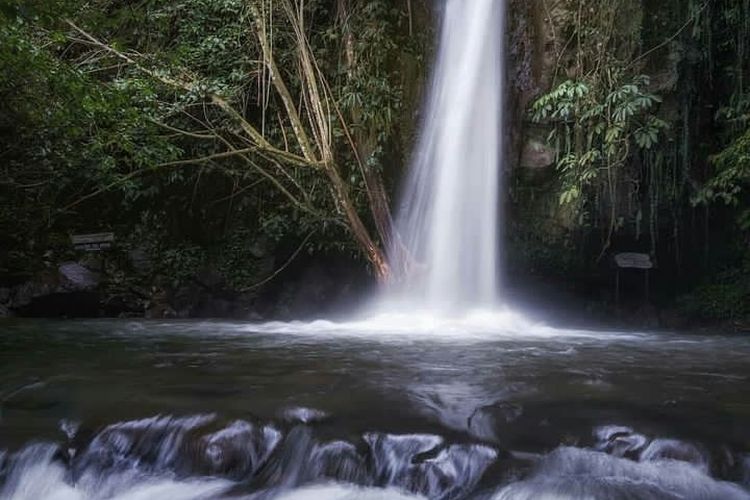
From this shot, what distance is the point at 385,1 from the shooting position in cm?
1034

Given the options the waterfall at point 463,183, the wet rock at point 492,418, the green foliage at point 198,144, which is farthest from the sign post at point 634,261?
the wet rock at point 492,418

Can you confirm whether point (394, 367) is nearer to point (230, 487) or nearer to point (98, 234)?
point (230, 487)

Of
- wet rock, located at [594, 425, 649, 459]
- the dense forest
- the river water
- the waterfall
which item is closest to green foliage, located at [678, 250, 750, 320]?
the dense forest

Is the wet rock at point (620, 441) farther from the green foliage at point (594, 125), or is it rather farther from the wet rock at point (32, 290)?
the wet rock at point (32, 290)

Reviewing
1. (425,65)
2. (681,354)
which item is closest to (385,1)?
(425,65)

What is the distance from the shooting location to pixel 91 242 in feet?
37.0

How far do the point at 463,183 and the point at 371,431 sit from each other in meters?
6.61

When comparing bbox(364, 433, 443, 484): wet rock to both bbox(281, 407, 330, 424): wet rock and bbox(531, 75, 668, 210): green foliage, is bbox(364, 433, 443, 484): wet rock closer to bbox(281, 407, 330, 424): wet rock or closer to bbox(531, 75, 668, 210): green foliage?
bbox(281, 407, 330, 424): wet rock

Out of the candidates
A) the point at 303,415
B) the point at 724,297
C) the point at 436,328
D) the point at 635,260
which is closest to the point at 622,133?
the point at 635,260

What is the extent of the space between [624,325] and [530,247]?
190cm

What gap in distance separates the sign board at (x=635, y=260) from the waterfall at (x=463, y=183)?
1.99m

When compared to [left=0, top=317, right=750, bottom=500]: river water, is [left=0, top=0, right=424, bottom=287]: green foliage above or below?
above

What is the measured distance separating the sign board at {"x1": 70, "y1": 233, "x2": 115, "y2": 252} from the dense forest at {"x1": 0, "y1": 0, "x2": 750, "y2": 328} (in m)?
0.15

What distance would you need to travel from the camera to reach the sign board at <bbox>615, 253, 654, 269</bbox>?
10422 mm
